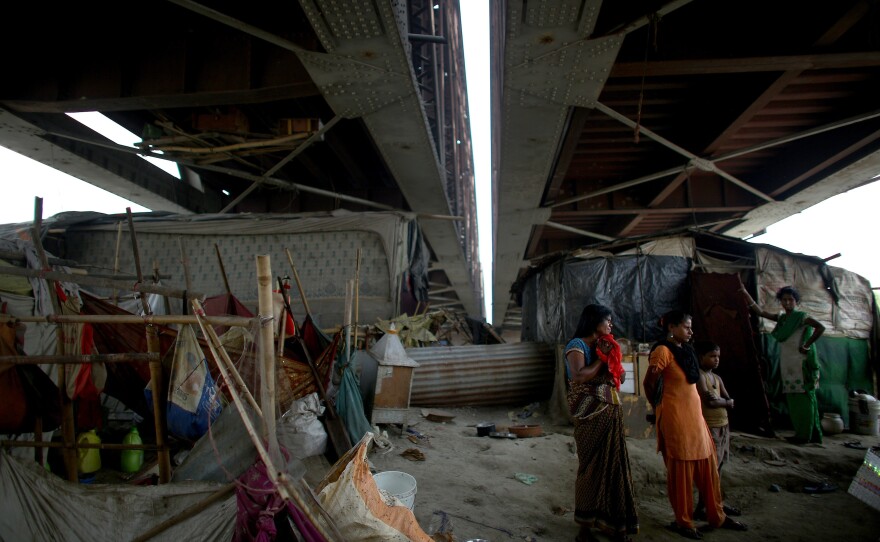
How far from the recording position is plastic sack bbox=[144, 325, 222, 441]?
279 centimetres

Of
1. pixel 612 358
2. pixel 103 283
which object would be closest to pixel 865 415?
pixel 612 358

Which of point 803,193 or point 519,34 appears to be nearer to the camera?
point 519,34

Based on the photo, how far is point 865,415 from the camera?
6242 mm

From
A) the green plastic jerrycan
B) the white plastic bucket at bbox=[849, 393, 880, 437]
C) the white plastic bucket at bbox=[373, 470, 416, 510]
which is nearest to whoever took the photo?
the white plastic bucket at bbox=[373, 470, 416, 510]

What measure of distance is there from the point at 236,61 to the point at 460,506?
532 cm

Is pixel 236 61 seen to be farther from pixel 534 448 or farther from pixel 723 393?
pixel 723 393

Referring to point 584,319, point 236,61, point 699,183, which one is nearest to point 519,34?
point 584,319

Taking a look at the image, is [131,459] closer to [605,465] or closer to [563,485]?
[563,485]

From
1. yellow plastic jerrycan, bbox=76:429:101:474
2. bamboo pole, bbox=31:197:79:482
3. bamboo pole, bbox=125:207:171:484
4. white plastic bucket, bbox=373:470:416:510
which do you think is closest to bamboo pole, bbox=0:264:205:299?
bamboo pole, bbox=125:207:171:484

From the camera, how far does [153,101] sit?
18.1ft

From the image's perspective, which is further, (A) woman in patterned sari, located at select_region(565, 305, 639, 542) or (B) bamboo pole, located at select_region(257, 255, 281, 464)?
(A) woman in patterned sari, located at select_region(565, 305, 639, 542)

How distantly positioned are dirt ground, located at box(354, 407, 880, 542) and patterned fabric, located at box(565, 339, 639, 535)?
0.99 ft

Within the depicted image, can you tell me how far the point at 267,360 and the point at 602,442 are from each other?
8.06 feet

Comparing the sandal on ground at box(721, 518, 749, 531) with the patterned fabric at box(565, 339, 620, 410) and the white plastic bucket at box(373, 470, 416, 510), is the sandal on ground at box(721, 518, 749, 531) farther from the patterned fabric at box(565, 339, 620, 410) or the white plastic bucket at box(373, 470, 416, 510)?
the white plastic bucket at box(373, 470, 416, 510)
